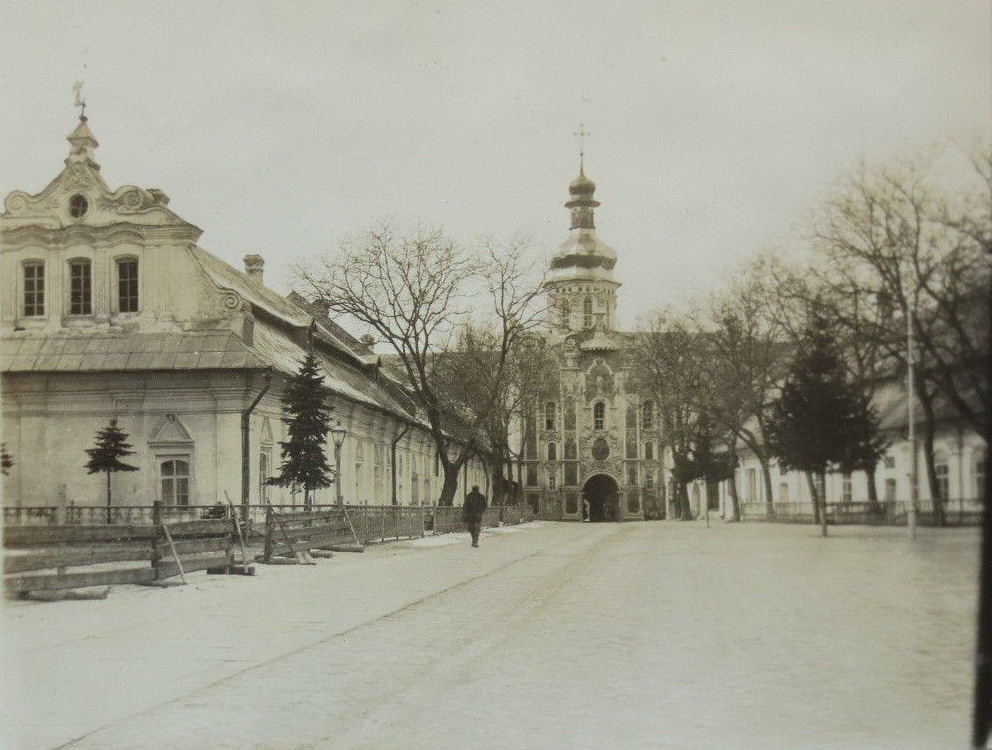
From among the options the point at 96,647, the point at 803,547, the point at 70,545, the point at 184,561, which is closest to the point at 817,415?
the point at 803,547

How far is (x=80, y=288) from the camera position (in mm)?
13914

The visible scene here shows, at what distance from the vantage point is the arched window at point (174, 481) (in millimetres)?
22047

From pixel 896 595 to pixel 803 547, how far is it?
1679 millimetres

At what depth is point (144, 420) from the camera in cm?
2227

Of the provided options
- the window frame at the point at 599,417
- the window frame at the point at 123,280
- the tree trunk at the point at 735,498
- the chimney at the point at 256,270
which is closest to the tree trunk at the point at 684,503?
the window frame at the point at 599,417

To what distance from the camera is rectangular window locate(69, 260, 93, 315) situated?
505 inches

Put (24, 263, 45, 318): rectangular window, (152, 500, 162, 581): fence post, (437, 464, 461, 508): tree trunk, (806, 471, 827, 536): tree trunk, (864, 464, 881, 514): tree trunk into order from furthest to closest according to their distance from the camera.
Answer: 1. (437, 464, 461, 508): tree trunk
2. (152, 500, 162, 581): fence post
3. (24, 263, 45, 318): rectangular window
4. (806, 471, 827, 536): tree trunk
5. (864, 464, 881, 514): tree trunk

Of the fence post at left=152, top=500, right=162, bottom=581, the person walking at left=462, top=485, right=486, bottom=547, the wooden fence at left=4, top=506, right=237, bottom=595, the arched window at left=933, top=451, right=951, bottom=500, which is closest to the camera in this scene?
the arched window at left=933, top=451, right=951, bottom=500

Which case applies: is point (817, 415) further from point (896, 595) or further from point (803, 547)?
point (803, 547)

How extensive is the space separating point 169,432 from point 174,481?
98 cm

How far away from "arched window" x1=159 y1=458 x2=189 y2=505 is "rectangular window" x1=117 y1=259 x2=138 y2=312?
4.72 m

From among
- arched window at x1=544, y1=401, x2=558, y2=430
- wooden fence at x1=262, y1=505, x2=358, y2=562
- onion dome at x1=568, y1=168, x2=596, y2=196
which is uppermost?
arched window at x1=544, y1=401, x2=558, y2=430

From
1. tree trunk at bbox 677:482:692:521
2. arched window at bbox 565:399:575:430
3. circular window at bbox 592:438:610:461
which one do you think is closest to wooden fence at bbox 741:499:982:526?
tree trunk at bbox 677:482:692:521

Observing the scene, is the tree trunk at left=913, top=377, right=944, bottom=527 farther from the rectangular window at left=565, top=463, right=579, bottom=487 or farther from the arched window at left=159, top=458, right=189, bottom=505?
the rectangular window at left=565, top=463, right=579, bottom=487
